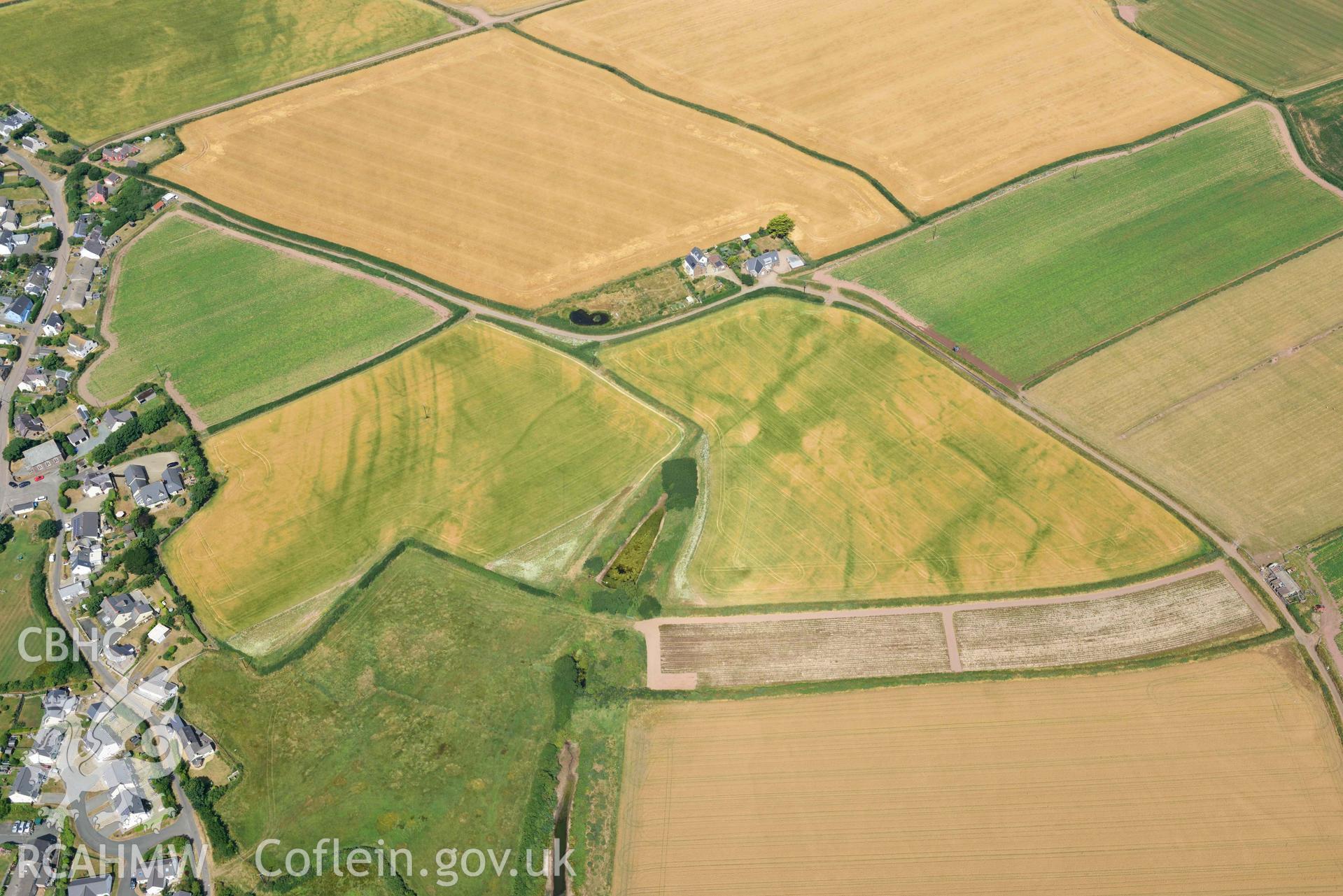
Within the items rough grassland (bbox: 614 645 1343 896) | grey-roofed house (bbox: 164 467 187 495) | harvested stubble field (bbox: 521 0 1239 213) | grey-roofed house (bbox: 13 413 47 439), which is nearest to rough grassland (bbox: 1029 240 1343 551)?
rough grassland (bbox: 614 645 1343 896)

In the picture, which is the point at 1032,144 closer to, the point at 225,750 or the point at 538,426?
the point at 538,426

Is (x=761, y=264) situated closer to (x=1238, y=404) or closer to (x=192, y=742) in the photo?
(x=1238, y=404)

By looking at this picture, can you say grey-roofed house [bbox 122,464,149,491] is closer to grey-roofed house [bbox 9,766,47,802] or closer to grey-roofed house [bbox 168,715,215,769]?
grey-roofed house [bbox 168,715,215,769]

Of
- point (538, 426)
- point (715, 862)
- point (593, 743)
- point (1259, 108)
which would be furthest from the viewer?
point (1259, 108)

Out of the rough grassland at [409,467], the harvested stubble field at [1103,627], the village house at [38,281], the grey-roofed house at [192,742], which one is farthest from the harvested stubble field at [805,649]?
the village house at [38,281]

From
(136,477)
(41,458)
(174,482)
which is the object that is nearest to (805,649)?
(174,482)

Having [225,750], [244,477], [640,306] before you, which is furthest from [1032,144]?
[225,750]

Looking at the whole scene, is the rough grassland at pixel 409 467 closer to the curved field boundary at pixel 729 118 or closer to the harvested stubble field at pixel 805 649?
the harvested stubble field at pixel 805 649
